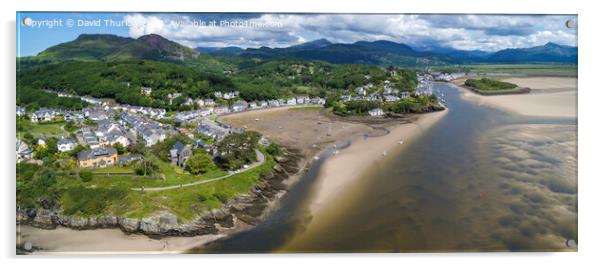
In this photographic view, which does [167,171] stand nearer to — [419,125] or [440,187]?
[440,187]

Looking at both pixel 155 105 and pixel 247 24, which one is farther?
pixel 155 105

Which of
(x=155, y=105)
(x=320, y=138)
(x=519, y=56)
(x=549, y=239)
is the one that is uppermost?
(x=519, y=56)

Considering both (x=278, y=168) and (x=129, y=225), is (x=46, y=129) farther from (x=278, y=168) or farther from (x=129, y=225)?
(x=278, y=168)

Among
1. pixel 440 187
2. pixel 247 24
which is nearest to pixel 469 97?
pixel 440 187

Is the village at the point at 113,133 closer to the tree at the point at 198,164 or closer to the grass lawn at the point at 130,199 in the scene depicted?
the tree at the point at 198,164

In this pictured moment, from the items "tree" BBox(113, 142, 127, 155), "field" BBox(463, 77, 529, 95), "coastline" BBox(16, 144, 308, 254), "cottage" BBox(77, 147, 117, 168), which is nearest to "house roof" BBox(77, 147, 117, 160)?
"cottage" BBox(77, 147, 117, 168)

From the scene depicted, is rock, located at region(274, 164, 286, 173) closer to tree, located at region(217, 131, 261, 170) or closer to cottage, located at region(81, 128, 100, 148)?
tree, located at region(217, 131, 261, 170)

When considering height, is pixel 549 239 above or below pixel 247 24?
below

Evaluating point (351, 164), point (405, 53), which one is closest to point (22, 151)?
point (351, 164)
